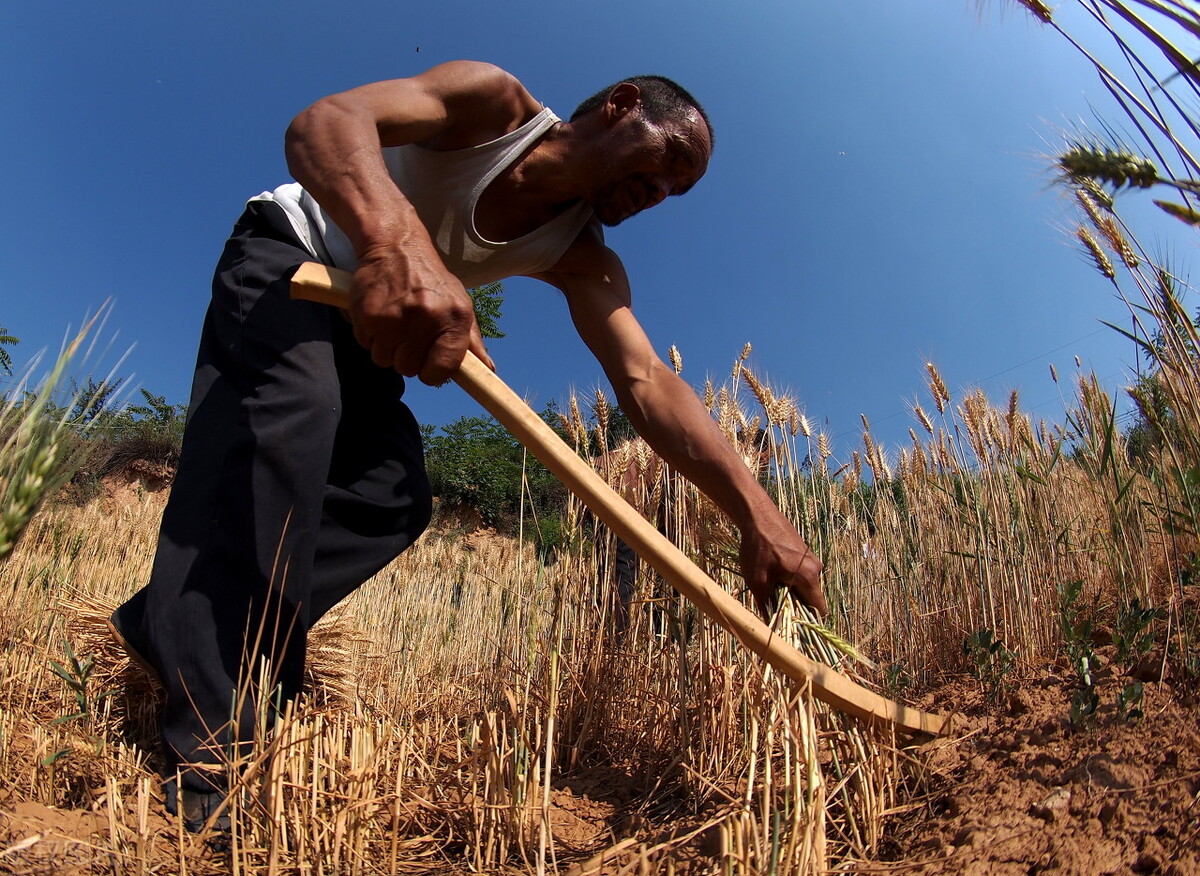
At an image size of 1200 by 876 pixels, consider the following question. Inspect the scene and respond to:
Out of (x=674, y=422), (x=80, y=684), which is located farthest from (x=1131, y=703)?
(x=80, y=684)

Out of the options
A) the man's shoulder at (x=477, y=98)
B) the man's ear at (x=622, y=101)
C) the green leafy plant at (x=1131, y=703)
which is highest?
the man's ear at (x=622, y=101)

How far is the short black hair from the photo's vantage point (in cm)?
191

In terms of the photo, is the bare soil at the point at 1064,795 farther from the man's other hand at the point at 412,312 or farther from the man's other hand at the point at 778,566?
the man's other hand at the point at 412,312

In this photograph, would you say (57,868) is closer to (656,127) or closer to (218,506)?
(218,506)

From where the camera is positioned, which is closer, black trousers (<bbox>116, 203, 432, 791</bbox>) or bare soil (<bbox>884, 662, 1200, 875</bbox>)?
bare soil (<bbox>884, 662, 1200, 875</bbox>)

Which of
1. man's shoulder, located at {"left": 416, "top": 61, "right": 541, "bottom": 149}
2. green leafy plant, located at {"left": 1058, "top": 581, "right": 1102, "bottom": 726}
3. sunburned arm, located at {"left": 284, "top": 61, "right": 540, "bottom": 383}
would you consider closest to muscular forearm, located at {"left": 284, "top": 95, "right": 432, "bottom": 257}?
sunburned arm, located at {"left": 284, "top": 61, "right": 540, "bottom": 383}

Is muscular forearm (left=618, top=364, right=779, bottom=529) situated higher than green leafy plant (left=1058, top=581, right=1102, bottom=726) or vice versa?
muscular forearm (left=618, top=364, right=779, bottom=529)

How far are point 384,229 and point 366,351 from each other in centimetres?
66

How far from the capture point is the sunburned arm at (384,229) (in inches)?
46.4

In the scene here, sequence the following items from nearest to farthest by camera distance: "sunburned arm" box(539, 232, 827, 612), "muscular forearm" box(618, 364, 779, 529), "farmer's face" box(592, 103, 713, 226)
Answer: "sunburned arm" box(539, 232, 827, 612) → "muscular forearm" box(618, 364, 779, 529) → "farmer's face" box(592, 103, 713, 226)

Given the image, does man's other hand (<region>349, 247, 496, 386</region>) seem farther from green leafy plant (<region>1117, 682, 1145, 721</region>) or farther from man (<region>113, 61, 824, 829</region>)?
green leafy plant (<region>1117, 682, 1145, 721</region>)

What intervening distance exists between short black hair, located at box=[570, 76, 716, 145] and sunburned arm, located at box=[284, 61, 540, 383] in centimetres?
63

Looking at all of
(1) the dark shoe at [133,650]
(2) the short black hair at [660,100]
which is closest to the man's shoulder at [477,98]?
(2) the short black hair at [660,100]

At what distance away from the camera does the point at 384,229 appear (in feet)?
4.05
